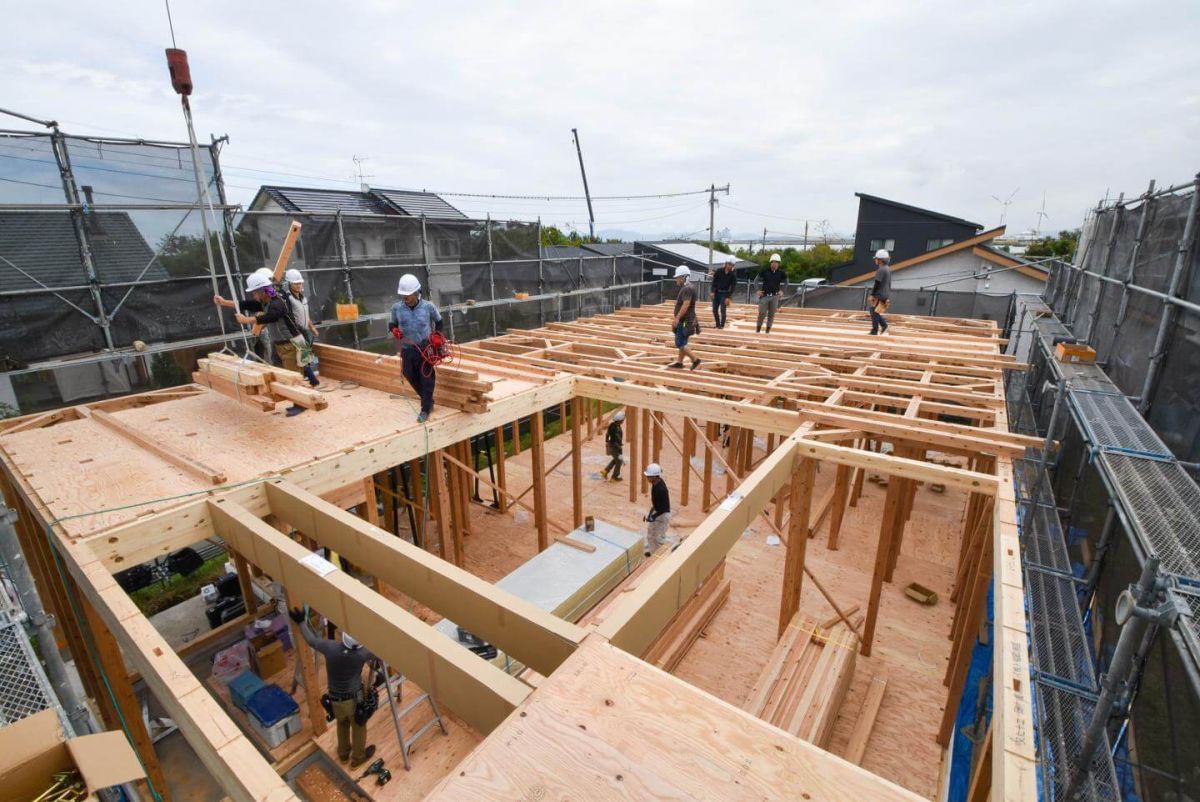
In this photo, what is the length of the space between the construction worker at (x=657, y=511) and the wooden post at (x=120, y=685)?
5.47 metres

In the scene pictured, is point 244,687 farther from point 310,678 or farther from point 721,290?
point 721,290

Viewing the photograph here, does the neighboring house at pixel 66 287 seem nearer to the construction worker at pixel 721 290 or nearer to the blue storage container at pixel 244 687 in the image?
the blue storage container at pixel 244 687

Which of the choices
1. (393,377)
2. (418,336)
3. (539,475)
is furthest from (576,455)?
(418,336)

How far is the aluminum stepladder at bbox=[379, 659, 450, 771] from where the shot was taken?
4598 mm

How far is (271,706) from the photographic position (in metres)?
5.36

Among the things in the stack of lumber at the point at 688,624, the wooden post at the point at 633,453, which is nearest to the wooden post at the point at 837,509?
the stack of lumber at the point at 688,624

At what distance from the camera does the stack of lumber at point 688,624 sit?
600 cm

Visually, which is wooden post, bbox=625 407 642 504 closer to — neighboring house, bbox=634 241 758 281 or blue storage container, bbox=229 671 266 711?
blue storage container, bbox=229 671 266 711

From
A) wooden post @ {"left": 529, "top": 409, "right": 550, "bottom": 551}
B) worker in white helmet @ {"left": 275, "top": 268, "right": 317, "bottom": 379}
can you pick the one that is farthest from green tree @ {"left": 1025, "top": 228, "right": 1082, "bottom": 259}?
worker in white helmet @ {"left": 275, "top": 268, "right": 317, "bottom": 379}

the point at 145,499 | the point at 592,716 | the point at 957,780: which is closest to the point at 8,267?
the point at 145,499

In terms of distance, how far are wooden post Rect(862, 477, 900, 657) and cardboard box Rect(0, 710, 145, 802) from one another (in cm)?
590

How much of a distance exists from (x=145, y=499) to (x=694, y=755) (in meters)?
4.48

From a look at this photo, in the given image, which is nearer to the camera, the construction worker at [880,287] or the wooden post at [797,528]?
the wooden post at [797,528]

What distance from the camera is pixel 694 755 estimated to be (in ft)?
6.46
